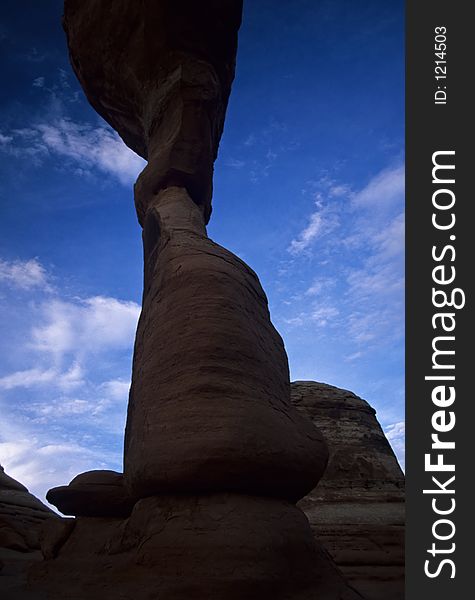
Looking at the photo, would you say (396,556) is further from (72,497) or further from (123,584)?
(123,584)

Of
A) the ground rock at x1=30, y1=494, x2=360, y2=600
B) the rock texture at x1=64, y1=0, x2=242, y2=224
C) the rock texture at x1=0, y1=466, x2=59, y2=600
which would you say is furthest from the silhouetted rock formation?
the rock texture at x1=64, y1=0, x2=242, y2=224

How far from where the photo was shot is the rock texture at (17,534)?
118 inches

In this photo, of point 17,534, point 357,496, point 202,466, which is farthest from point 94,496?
point 357,496

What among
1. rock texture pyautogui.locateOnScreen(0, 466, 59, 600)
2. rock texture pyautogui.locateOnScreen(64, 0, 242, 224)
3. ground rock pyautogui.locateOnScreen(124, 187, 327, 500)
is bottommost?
rock texture pyautogui.locateOnScreen(0, 466, 59, 600)

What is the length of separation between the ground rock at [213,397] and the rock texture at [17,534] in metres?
0.96

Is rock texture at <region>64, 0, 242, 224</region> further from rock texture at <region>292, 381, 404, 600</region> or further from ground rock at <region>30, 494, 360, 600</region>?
rock texture at <region>292, 381, 404, 600</region>

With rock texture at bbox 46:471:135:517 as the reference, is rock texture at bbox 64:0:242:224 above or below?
above

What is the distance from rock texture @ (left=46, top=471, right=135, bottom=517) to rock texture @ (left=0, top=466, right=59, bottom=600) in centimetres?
17

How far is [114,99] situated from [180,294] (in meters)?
4.89

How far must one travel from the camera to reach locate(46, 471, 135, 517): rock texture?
12.0 feet

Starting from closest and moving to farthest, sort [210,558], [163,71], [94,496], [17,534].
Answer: [210,558] < [94,496] < [163,71] < [17,534]

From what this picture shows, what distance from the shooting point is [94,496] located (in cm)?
373

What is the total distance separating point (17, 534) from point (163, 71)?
20.8 feet

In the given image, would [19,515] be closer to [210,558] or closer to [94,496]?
[94,496]
